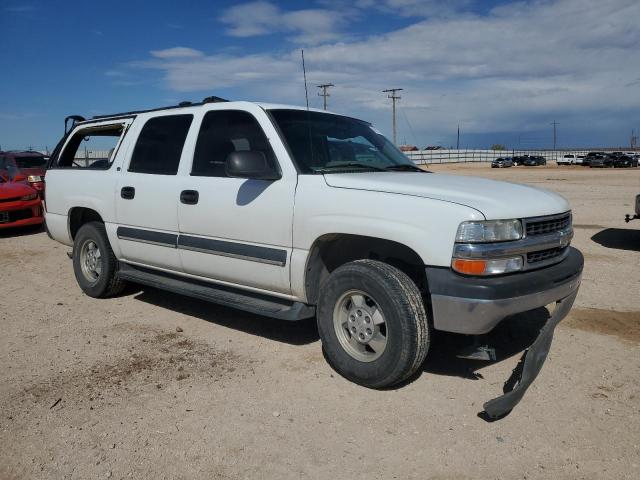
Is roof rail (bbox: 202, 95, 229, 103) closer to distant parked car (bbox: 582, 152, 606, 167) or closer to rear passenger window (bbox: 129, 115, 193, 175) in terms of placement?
rear passenger window (bbox: 129, 115, 193, 175)

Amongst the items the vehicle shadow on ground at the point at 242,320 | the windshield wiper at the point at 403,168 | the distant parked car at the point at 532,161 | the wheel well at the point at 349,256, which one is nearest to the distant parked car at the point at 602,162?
the distant parked car at the point at 532,161

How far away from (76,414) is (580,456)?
2930 millimetres

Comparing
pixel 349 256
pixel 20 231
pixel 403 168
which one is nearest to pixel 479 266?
pixel 349 256

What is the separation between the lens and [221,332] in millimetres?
4977

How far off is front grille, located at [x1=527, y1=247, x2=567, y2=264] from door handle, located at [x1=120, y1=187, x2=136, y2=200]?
3570mm

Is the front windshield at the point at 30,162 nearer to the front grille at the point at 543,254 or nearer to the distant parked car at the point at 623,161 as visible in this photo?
the front grille at the point at 543,254

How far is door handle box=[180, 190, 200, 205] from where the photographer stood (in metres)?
4.68

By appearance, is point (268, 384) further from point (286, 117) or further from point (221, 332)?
point (286, 117)

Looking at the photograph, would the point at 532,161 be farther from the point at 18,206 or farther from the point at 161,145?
the point at 161,145

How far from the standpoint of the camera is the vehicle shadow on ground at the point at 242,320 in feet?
16.1

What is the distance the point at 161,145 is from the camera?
5.19m

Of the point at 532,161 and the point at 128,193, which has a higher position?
the point at 128,193

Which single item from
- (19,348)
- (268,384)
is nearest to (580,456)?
(268,384)

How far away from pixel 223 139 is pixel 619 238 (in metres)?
7.39
